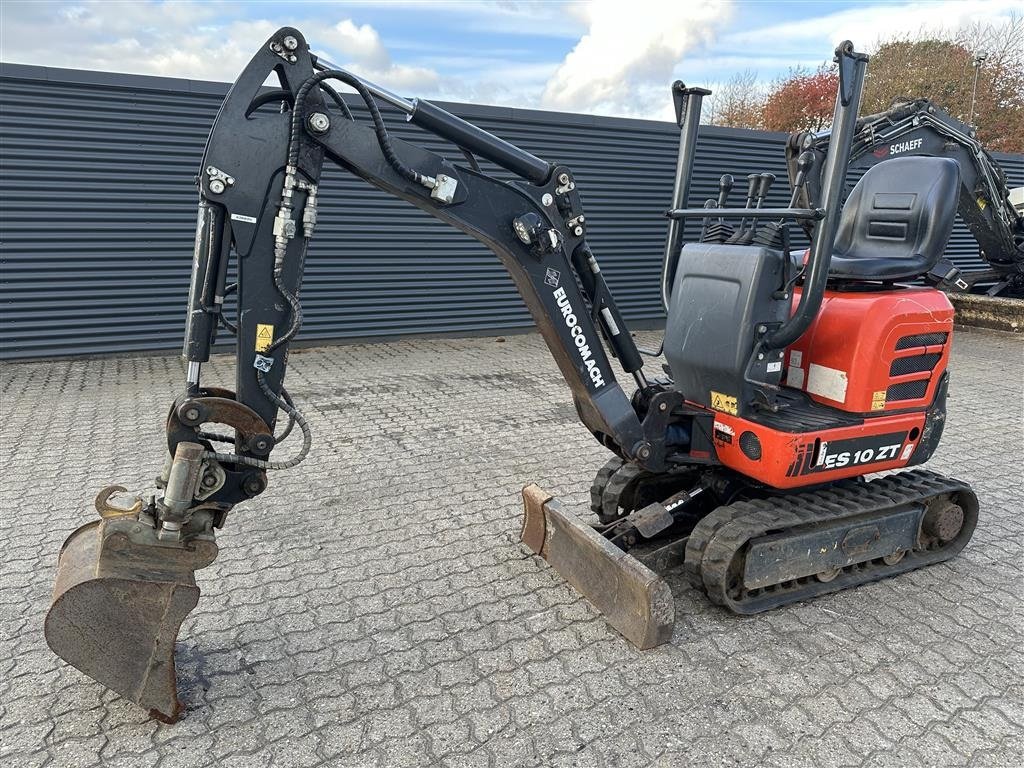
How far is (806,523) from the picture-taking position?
375cm

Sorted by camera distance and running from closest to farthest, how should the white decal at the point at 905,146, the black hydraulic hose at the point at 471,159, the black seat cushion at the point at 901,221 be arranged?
the black hydraulic hose at the point at 471,159
the black seat cushion at the point at 901,221
the white decal at the point at 905,146

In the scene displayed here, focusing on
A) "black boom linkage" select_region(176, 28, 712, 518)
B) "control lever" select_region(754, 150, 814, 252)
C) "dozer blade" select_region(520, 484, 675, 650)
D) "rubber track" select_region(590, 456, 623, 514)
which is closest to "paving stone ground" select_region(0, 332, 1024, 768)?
"dozer blade" select_region(520, 484, 675, 650)

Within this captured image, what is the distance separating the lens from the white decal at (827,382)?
12.3ft

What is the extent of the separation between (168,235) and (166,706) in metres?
7.27

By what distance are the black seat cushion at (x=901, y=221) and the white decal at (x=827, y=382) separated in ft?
1.72

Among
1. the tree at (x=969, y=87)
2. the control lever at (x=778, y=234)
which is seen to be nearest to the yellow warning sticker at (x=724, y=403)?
the control lever at (x=778, y=234)

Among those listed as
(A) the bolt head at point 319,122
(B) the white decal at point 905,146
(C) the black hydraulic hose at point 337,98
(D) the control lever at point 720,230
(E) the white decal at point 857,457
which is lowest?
(E) the white decal at point 857,457

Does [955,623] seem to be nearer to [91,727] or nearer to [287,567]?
[287,567]

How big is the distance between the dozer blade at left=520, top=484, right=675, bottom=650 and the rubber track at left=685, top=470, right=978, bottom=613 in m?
0.36

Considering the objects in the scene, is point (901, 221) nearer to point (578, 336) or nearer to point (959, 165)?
point (578, 336)

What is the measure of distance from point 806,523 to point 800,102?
90.2ft

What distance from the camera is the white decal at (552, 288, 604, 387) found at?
11.5ft

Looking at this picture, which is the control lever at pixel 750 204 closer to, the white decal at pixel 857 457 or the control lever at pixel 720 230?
the control lever at pixel 720 230

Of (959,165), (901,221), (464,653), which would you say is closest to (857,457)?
(901,221)
